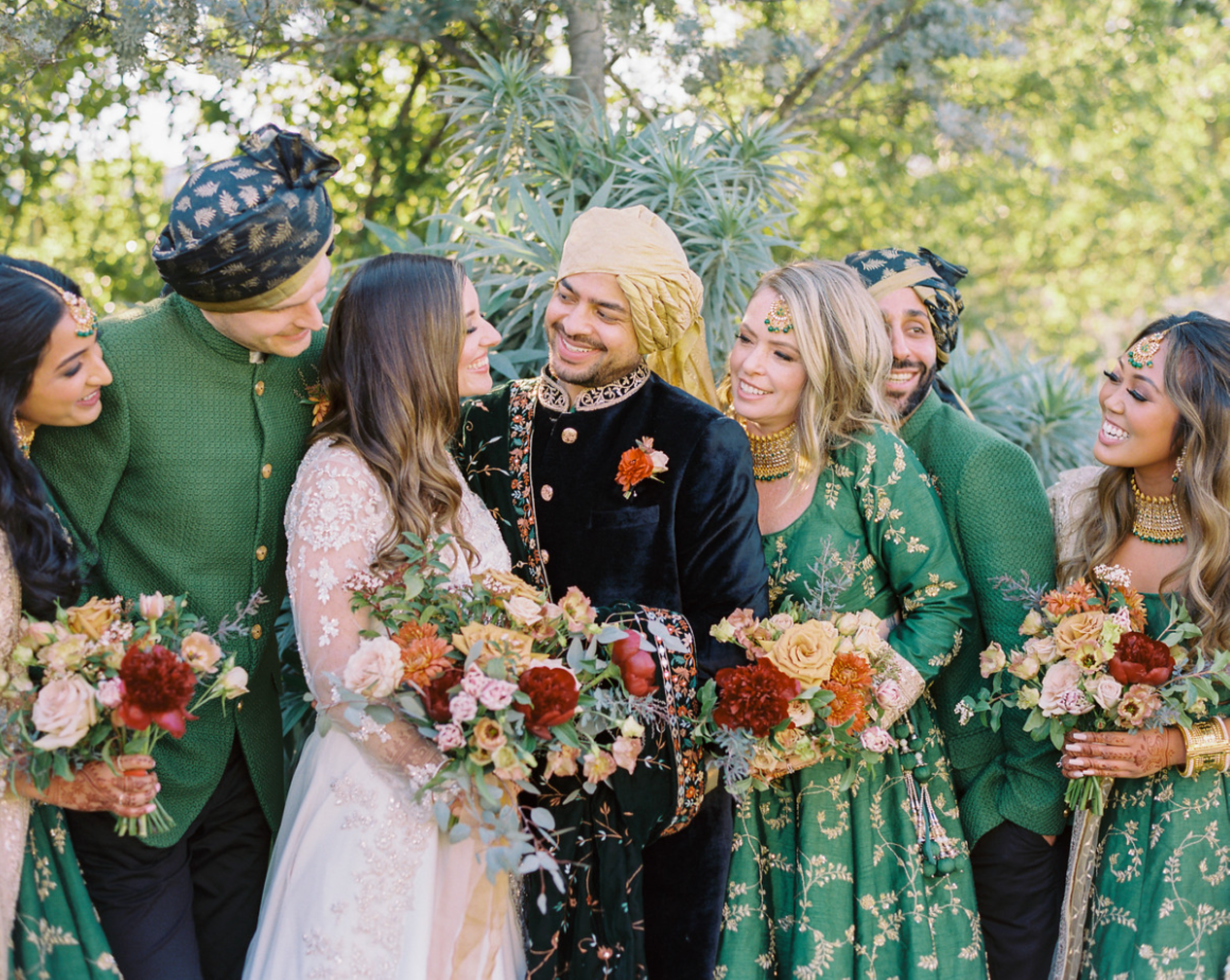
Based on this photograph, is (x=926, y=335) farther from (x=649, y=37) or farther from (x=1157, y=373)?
(x=649, y=37)

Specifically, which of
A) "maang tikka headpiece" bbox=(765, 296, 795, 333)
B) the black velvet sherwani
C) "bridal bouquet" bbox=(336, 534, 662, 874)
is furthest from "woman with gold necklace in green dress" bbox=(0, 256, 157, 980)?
"maang tikka headpiece" bbox=(765, 296, 795, 333)

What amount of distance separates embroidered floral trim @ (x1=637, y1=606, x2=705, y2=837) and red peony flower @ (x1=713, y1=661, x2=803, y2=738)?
0.15 meters

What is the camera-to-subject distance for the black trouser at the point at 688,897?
9.46ft

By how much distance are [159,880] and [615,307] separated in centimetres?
184

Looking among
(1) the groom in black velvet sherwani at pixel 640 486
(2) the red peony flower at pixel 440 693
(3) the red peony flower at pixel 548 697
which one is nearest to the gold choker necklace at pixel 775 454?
(1) the groom in black velvet sherwani at pixel 640 486

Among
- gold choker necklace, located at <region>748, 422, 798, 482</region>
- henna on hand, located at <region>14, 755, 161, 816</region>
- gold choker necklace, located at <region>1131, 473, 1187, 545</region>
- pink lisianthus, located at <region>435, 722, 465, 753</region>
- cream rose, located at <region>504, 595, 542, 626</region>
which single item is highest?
gold choker necklace, located at <region>748, 422, 798, 482</region>

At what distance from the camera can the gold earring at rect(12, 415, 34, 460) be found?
8.19 ft

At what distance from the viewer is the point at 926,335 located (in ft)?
11.8

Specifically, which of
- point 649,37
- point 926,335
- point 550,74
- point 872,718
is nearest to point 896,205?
point 649,37

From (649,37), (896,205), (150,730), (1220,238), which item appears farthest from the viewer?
(1220,238)

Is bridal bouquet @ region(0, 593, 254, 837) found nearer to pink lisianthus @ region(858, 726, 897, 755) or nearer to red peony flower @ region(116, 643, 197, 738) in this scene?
red peony flower @ region(116, 643, 197, 738)

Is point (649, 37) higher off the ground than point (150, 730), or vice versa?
point (649, 37)

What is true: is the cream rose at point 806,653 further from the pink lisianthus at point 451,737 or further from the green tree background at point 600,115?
the green tree background at point 600,115

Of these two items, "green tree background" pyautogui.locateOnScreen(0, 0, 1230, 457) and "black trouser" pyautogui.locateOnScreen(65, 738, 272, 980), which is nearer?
"black trouser" pyautogui.locateOnScreen(65, 738, 272, 980)
